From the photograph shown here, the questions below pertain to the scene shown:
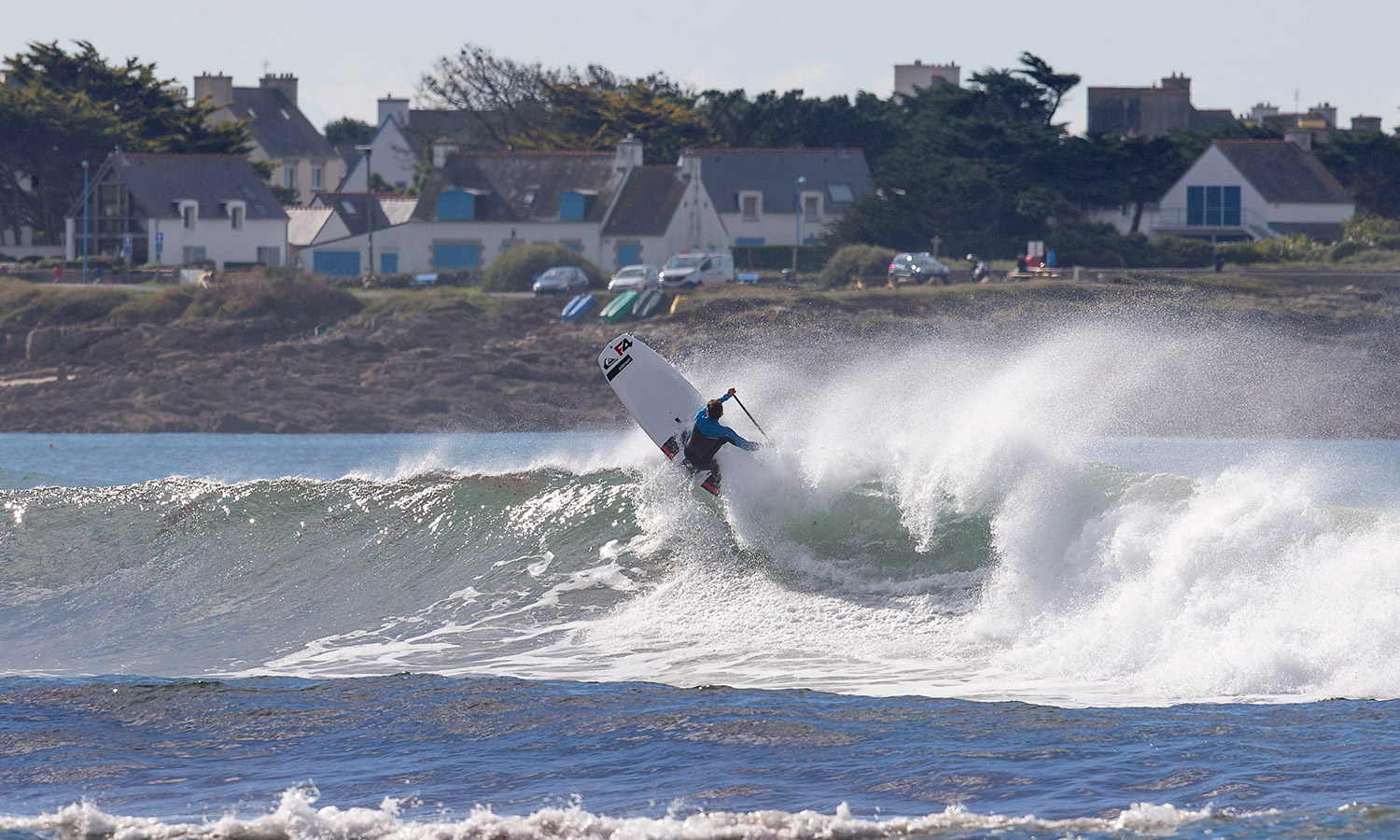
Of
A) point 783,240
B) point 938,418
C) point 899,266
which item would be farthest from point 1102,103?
point 938,418

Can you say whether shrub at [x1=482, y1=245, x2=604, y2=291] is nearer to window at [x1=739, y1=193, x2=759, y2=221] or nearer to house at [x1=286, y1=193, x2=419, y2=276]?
house at [x1=286, y1=193, x2=419, y2=276]

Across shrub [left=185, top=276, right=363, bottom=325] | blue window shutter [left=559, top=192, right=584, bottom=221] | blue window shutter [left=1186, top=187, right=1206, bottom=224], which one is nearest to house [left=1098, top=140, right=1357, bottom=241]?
blue window shutter [left=1186, top=187, right=1206, bottom=224]

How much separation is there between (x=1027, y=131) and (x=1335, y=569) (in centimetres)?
5599

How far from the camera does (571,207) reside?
232ft

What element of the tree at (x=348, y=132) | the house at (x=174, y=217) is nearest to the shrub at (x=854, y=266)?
the house at (x=174, y=217)

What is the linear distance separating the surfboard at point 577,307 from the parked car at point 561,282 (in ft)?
10.4

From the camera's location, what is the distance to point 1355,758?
902 cm

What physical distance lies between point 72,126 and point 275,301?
29409 millimetres

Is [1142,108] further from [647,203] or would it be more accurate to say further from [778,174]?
[647,203]

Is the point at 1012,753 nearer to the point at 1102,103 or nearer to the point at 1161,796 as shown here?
the point at 1161,796

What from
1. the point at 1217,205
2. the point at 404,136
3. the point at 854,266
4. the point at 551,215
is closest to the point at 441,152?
the point at 551,215

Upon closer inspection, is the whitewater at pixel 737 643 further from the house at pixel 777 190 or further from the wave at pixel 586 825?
the house at pixel 777 190

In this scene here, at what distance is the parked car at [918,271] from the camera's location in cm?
5462

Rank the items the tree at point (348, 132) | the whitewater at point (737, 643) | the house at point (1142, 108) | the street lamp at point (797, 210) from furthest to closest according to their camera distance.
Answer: the tree at point (348, 132) → the house at point (1142, 108) → the street lamp at point (797, 210) → the whitewater at point (737, 643)
